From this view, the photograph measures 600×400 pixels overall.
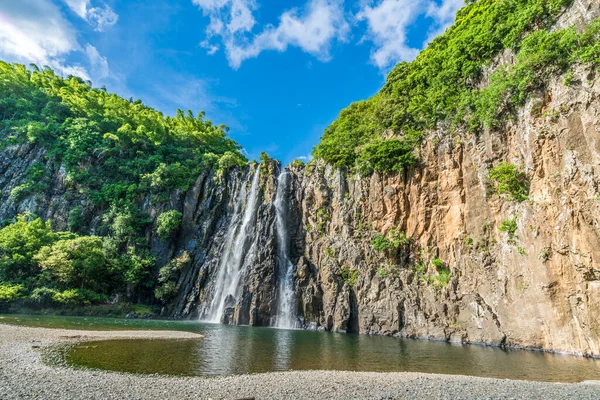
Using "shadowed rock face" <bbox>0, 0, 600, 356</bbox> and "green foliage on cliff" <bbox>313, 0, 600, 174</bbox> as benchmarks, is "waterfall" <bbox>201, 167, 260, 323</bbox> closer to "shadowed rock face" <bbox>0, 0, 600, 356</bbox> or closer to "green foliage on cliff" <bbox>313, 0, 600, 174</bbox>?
"shadowed rock face" <bbox>0, 0, 600, 356</bbox>

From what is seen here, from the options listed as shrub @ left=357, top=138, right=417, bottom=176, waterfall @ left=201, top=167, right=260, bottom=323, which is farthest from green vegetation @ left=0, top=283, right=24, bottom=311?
shrub @ left=357, top=138, right=417, bottom=176

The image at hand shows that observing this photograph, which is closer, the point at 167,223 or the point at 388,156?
the point at 388,156

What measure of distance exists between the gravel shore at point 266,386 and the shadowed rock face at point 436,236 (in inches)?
385

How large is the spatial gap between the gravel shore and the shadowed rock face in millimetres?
9774

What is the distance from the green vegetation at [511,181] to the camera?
894 inches

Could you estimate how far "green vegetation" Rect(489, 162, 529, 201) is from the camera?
2270 centimetres

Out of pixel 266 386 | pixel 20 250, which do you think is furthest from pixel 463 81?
pixel 20 250

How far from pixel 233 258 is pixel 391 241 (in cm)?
1845

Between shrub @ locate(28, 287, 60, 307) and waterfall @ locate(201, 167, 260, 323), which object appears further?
waterfall @ locate(201, 167, 260, 323)

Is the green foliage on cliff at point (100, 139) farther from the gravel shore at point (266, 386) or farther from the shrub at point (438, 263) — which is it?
the gravel shore at point (266, 386)

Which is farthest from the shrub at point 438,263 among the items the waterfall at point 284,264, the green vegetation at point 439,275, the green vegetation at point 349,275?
the waterfall at point 284,264

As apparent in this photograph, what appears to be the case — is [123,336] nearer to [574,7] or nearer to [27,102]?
[574,7]

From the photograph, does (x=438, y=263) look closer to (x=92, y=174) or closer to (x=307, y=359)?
(x=307, y=359)

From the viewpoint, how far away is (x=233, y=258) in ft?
126
